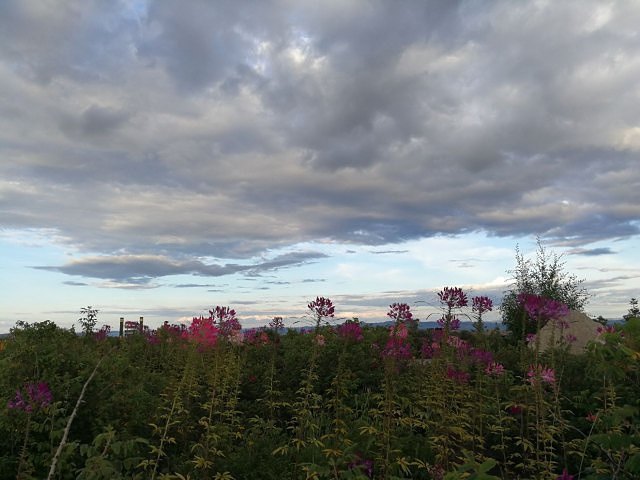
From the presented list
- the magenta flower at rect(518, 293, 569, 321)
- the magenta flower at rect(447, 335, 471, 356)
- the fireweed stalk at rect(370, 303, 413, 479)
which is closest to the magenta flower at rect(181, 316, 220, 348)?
the fireweed stalk at rect(370, 303, 413, 479)

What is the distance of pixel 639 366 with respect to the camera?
430 cm

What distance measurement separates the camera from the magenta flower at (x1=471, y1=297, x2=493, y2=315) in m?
5.95

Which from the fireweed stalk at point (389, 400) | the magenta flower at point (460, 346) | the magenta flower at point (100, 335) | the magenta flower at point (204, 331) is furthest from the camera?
the magenta flower at point (100, 335)

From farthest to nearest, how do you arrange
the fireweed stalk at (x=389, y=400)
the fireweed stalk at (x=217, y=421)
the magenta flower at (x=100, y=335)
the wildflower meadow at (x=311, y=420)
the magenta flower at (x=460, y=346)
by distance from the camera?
the magenta flower at (x=100, y=335)
the magenta flower at (x=460, y=346)
the fireweed stalk at (x=217, y=421)
the fireweed stalk at (x=389, y=400)
the wildflower meadow at (x=311, y=420)

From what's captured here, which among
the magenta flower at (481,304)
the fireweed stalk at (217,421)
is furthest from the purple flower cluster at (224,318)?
the magenta flower at (481,304)

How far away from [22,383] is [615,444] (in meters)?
5.67

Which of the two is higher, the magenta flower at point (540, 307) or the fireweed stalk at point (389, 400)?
the magenta flower at point (540, 307)

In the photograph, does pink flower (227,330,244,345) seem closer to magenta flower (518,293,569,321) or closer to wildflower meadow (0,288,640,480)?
wildflower meadow (0,288,640,480)

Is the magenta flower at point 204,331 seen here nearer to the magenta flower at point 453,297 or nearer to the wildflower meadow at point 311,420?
the wildflower meadow at point 311,420

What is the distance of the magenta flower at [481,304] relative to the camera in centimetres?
595

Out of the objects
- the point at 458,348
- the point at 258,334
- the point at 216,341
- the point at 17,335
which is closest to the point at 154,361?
the point at 258,334

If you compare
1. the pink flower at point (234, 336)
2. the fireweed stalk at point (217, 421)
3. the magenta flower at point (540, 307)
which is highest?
the magenta flower at point (540, 307)

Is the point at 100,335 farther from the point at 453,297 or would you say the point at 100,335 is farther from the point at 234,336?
the point at 453,297

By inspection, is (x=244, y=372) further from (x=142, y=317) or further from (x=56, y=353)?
(x=142, y=317)
